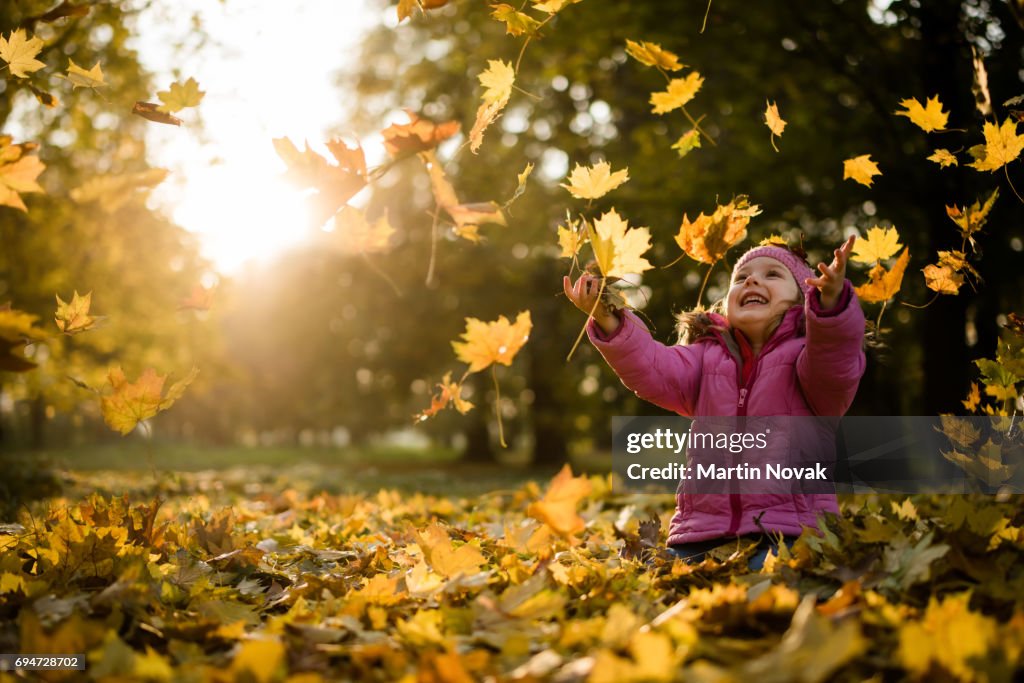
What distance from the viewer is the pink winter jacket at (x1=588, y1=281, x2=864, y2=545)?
2449 millimetres

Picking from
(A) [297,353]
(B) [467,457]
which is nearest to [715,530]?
(B) [467,457]

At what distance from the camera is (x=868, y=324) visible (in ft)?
8.85

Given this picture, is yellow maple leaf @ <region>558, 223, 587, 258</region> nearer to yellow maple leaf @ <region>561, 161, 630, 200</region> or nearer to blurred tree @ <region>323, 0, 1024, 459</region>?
yellow maple leaf @ <region>561, 161, 630, 200</region>

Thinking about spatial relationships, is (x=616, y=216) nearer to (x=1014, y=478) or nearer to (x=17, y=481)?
(x=1014, y=478)

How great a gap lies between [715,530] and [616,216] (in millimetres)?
1164

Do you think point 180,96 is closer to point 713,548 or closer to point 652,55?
point 652,55

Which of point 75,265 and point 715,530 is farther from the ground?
point 75,265

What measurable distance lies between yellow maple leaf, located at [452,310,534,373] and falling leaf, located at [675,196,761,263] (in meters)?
0.65

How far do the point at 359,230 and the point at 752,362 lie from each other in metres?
1.43

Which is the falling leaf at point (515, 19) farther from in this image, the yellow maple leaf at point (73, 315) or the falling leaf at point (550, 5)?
the yellow maple leaf at point (73, 315)

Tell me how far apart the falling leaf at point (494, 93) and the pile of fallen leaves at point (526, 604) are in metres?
1.00

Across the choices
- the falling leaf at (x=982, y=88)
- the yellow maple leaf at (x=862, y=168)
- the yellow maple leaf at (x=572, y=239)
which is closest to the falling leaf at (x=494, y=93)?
the yellow maple leaf at (x=572, y=239)

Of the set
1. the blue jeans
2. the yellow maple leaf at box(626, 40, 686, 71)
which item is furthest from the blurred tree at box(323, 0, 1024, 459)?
the blue jeans

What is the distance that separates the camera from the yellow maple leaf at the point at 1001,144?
2062 mm
